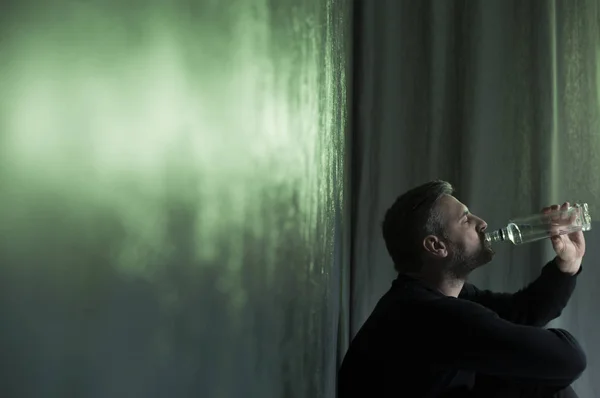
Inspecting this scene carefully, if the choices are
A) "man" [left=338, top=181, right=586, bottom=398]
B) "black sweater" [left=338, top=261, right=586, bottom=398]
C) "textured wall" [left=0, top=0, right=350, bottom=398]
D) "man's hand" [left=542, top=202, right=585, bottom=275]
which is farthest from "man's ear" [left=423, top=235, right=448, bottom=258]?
"textured wall" [left=0, top=0, right=350, bottom=398]

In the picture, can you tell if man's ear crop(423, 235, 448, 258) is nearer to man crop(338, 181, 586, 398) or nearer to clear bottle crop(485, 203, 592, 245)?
man crop(338, 181, 586, 398)

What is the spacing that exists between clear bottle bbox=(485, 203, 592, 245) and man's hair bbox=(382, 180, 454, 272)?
0.15m

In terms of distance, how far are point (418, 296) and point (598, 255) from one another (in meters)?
0.65

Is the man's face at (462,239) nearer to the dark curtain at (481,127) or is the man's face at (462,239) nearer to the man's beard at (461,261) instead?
the man's beard at (461,261)

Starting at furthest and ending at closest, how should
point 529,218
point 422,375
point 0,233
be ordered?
1. point 529,218
2. point 422,375
3. point 0,233

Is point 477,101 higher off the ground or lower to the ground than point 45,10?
higher

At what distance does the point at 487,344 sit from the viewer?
3.01 ft

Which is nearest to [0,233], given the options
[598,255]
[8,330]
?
[8,330]

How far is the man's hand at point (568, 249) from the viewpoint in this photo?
1.24 metres

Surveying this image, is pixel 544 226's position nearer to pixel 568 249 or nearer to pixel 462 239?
pixel 568 249

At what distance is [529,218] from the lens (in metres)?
1.39

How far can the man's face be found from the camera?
1.18 meters

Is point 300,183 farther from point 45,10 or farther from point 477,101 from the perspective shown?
point 477,101

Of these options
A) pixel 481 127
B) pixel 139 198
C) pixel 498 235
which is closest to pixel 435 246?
pixel 498 235
